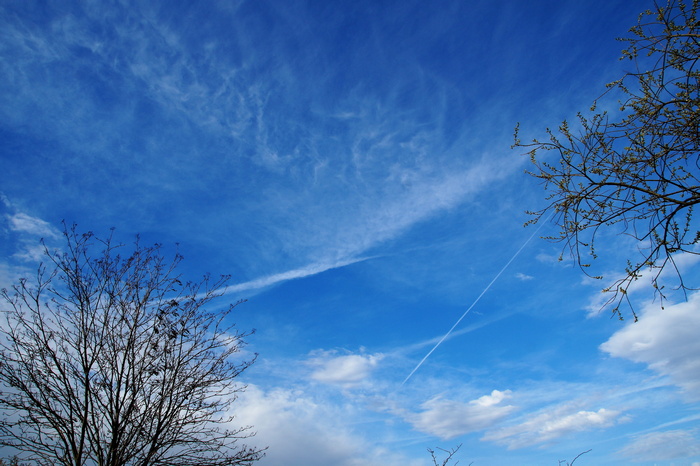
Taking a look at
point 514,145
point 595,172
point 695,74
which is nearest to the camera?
point 695,74

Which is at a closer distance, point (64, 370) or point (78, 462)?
point (78, 462)

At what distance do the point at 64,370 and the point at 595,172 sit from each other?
359 inches

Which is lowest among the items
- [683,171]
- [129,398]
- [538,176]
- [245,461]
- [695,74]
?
[245,461]

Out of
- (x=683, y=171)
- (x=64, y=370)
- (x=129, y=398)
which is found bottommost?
(x=129, y=398)

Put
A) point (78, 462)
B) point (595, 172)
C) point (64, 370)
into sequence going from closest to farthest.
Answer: point (595, 172)
point (78, 462)
point (64, 370)

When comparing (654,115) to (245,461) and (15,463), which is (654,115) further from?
(15,463)

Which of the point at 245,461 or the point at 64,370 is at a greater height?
the point at 64,370

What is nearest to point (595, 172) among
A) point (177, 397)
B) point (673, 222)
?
point (673, 222)

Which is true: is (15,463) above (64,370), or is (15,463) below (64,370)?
below

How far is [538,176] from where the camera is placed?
4.48 meters

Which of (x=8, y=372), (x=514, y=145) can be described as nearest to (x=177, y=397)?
(x=8, y=372)

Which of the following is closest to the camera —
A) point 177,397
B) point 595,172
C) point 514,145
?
point 595,172

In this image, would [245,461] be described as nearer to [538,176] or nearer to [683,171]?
[538,176]

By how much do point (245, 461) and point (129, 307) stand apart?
4.09m
